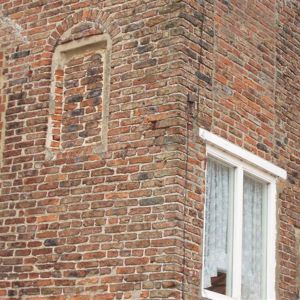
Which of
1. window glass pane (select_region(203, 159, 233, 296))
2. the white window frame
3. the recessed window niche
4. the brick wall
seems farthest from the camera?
the recessed window niche

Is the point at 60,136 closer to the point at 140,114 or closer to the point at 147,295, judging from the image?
the point at 140,114

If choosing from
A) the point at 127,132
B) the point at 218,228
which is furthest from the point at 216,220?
the point at 127,132

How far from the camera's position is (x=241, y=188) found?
9.03 m

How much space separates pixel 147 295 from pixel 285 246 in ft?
7.65

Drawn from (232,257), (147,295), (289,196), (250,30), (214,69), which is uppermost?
(250,30)

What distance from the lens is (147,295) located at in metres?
7.96

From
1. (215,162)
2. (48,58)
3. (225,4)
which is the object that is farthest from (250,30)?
(48,58)

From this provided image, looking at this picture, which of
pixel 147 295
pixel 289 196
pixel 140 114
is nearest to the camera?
pixel 147 295

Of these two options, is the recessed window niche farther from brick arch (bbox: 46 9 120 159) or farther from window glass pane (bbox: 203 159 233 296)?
window glass pane (bbox: 203 159 233 296)

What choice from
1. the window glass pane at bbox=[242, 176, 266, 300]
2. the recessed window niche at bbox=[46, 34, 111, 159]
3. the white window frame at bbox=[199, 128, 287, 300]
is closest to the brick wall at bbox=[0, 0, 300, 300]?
the recessed window niche at bbox=[46, 34, 111, 159]

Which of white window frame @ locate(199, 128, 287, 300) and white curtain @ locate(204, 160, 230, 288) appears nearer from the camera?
white curtain @ locate(204, 160, 230, 288)

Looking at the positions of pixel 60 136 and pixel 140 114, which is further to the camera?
pixel 60 136

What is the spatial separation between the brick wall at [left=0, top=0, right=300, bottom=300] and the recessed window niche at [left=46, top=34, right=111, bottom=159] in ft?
0.05

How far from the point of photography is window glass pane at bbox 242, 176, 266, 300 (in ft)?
29.9
